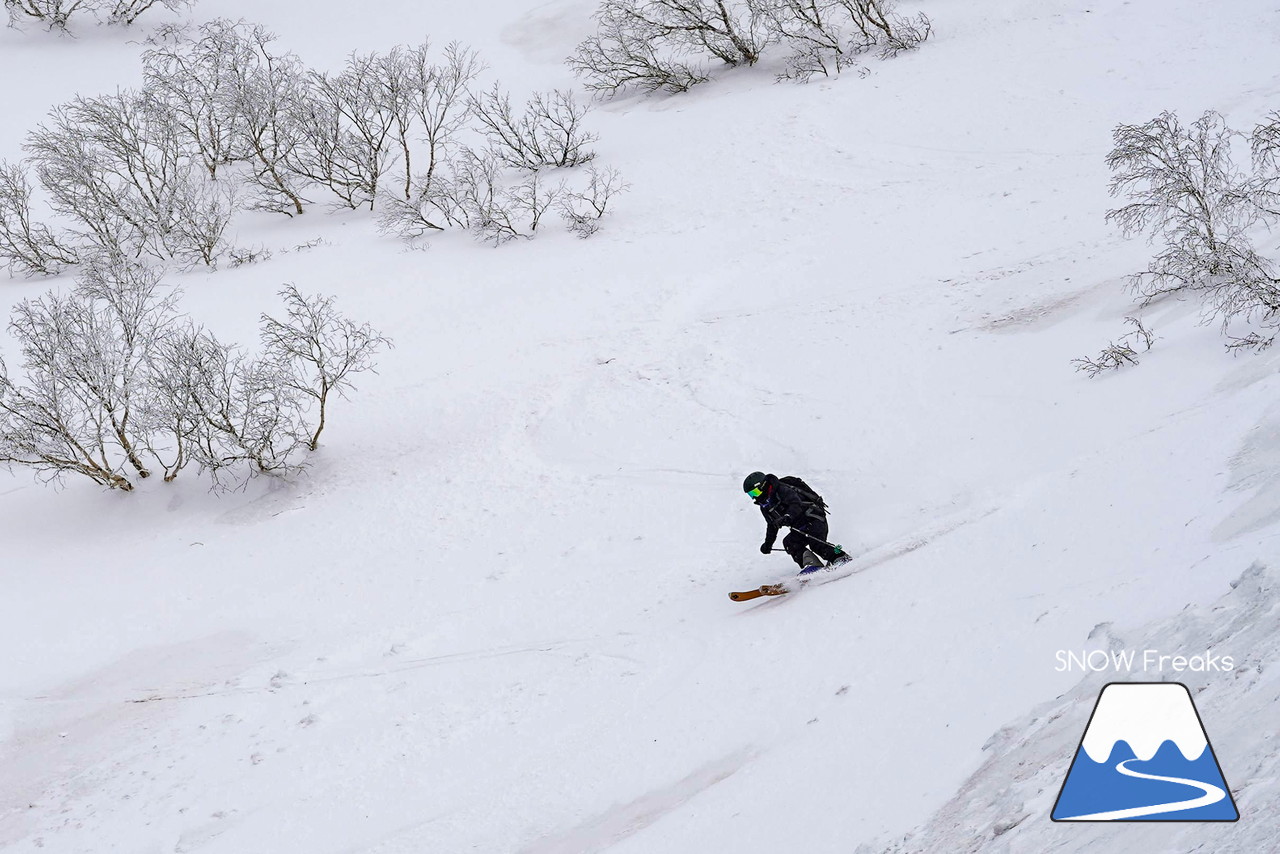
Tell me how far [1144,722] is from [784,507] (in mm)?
4419

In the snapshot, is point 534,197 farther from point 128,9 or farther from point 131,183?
point 128,9

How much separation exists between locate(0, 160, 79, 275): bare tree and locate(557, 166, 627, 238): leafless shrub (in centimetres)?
943

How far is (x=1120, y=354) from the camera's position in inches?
433

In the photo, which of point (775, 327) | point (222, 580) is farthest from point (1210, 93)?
point (222, 580)

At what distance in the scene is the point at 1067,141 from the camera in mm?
17969

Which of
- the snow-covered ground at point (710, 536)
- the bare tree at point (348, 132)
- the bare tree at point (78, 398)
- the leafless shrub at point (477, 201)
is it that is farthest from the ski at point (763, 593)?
the bare tree at point (348, 132)

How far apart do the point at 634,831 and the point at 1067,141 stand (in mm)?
15845

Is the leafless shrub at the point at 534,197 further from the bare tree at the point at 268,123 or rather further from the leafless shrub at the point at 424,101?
the bare tree at the point at 268,123

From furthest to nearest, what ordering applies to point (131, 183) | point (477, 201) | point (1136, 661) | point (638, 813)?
point (131, 183), point (477, 201), point (638, 813), point (1136, 661)

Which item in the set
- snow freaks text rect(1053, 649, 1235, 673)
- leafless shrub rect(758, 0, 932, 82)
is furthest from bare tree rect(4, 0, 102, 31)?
snow freaks text rect(1053, 649, 1235, 673)

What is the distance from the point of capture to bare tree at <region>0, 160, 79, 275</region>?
19.3 meters

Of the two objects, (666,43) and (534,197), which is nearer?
(534,197)

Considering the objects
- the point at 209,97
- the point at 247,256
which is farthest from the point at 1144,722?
the point at 209,97

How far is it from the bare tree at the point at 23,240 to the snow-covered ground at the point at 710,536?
0.49 meters
